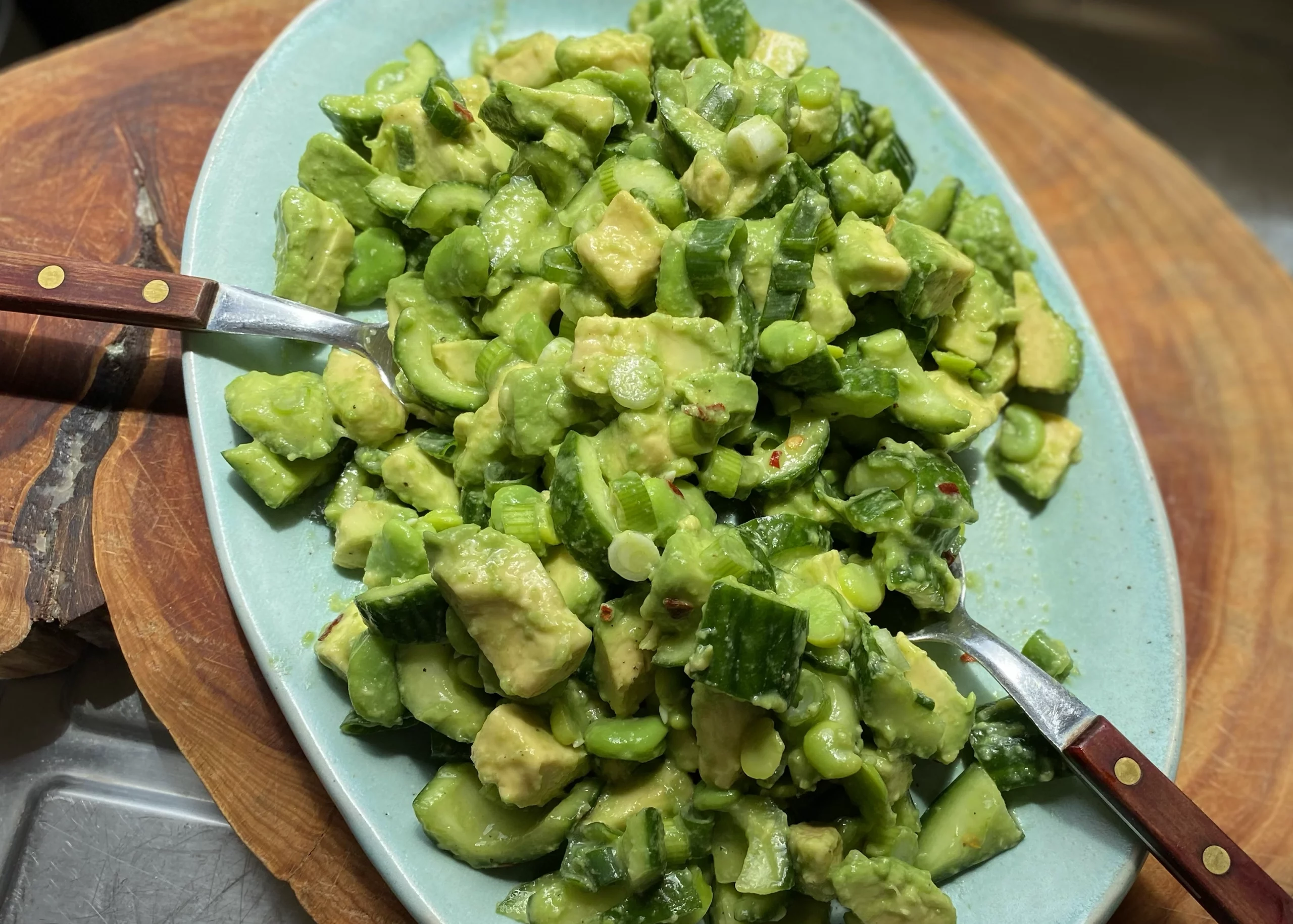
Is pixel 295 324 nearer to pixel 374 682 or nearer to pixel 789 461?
pixel 374 682

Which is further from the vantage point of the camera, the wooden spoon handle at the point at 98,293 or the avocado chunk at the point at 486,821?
the wooden spoon handle at the point at 98,293

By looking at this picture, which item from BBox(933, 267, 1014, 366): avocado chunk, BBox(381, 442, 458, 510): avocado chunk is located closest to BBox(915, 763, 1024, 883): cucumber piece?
BBox(933, 267, 1014, 366): avocado chunk

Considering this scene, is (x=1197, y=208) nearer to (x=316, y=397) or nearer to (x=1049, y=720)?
(x=1049, y=720)

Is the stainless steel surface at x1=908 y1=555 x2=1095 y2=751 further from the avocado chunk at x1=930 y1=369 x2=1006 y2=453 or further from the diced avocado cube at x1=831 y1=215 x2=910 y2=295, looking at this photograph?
the diced avocado cube at x1=831 y1=215 x2=910 y2=295

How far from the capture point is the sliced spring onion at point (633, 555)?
1724 millimetres

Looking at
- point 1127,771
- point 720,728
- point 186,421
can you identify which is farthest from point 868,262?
point 186,421

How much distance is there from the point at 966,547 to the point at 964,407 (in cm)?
37

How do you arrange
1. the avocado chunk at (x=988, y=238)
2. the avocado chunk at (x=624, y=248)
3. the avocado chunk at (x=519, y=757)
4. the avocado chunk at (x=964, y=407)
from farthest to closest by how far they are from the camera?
the avocado chunk at (x=988, y=238)
the avocado chunk at (x=964, y=407)
the avocado chunk at (x=624, y=248)
the avocado chunk at (x=519, y=757)

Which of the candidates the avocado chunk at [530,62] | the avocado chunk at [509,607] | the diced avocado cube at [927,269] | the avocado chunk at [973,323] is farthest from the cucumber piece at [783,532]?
the avocado chunk at [530,62]

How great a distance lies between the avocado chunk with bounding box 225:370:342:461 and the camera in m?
1.96

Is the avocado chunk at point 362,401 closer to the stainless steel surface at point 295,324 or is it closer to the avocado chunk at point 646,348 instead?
the stainless steel surface at point 295,324

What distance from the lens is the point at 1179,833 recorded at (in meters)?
1.83

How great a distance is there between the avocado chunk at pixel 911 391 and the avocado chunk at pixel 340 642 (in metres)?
1.24

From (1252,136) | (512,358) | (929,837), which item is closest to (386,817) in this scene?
(512,358)
